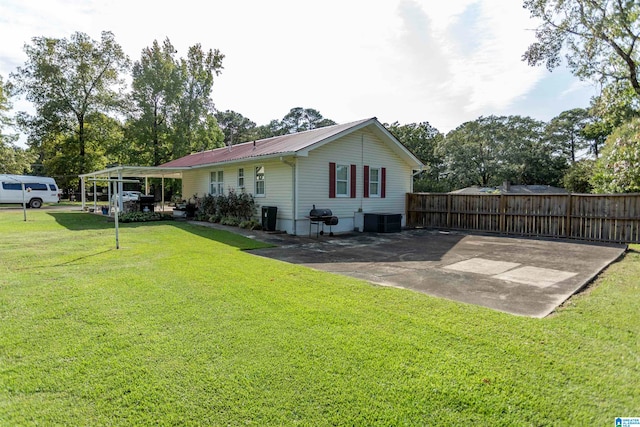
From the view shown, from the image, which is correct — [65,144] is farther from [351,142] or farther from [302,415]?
[302,415]

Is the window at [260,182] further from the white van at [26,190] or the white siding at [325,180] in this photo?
the white van at [26,190]

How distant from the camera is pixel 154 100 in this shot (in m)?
29.5

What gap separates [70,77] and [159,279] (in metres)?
33.4

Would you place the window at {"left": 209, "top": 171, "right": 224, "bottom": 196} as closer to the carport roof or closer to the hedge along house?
the hedge along house

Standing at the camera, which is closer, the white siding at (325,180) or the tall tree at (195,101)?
the white siding at (325,180)

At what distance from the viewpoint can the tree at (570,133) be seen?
41688 mm

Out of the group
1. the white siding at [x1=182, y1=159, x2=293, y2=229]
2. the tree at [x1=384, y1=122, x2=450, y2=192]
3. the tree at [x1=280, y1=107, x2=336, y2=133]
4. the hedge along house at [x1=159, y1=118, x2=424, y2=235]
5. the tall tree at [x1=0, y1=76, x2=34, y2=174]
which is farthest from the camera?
the tree at [x1=280, y1=107, x2=336, y2=133]

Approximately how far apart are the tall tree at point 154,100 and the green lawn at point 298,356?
27.1 metres

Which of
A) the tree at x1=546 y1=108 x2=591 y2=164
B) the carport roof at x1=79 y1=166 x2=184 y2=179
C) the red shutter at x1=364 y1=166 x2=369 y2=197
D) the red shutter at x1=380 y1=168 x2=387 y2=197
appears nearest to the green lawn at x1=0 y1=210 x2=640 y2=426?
the red shutter at x1=364 y1=166 x2=369 y2=197

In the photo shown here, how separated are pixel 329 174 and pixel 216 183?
667 centimetres

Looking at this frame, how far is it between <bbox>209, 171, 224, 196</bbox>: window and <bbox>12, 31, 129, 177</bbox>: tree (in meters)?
20.4

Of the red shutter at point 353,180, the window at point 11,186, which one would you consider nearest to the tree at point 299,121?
the window at point 11,186

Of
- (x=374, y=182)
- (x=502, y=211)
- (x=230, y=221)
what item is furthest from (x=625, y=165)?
(x=230, y=221)

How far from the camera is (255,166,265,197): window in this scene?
528 inches
